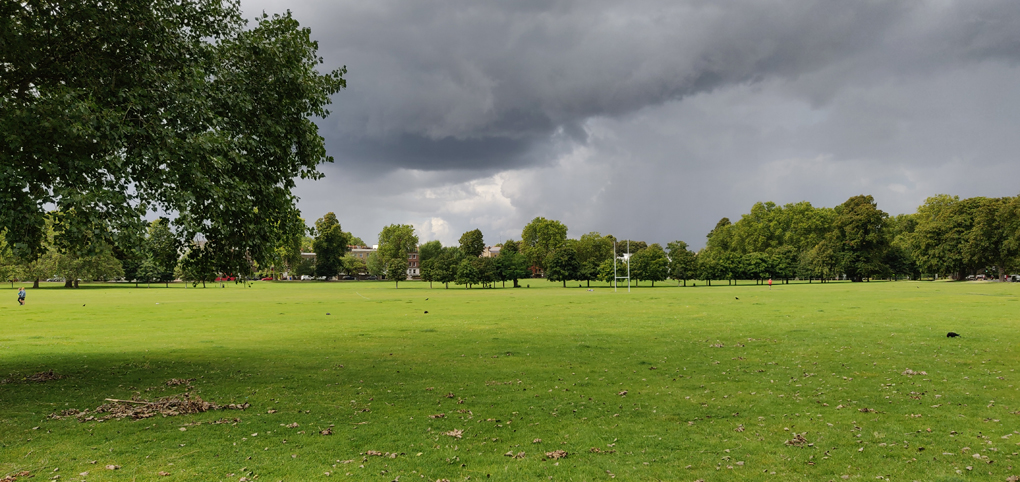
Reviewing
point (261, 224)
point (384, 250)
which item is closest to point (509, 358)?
point (261, 224)

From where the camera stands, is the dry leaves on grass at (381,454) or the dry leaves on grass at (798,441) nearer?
the dry leaves on grass at (381,454)

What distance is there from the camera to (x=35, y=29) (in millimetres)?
12859

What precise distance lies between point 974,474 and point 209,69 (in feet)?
61.3

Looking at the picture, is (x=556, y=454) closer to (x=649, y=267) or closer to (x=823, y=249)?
(x=649, y=267)

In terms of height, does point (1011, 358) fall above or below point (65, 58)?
below

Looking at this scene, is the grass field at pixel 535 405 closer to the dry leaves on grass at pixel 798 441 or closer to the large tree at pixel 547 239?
the dry leaves on grass at pixel 798 441

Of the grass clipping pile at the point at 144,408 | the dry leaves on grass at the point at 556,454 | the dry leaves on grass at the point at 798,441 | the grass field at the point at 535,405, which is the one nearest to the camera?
the grass field at the point at 535,405

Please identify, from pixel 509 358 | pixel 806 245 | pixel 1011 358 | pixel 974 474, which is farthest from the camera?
pixel 806 245

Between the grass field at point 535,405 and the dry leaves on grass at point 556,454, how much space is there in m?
0.13

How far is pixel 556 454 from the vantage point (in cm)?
870

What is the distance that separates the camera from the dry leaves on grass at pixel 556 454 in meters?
8.61

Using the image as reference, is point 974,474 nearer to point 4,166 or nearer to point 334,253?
point 4,166

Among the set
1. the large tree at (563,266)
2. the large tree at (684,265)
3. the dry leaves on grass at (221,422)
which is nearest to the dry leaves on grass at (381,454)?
the dry leaves on grass at (221,422)

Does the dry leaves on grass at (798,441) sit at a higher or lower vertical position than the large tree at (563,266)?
lower
